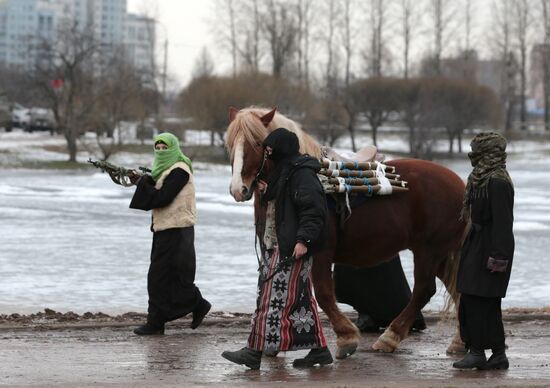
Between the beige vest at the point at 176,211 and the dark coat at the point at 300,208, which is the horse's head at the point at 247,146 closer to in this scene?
the dark coat at the point at 300,208

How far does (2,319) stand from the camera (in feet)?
30.2

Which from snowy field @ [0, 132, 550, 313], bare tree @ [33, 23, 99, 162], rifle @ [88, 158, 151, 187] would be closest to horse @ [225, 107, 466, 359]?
rifle @ [88, 158, 151, 187]

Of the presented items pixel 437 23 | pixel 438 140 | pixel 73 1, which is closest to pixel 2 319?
pixel 438 140

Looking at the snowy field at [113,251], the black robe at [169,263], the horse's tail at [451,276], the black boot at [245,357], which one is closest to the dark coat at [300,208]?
the black boot at [245,357]

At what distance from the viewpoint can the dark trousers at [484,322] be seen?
279 inches

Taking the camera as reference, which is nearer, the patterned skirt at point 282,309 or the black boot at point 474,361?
the patterned skirt at point 282,309

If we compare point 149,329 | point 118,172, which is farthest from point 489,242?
point 118,172

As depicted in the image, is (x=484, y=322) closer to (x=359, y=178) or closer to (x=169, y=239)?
(x=359, y=178)

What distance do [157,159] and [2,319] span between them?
6.44 ft

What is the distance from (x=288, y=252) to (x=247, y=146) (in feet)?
2.35

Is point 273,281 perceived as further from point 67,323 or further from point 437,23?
point 437,23

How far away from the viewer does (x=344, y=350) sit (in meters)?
7.48

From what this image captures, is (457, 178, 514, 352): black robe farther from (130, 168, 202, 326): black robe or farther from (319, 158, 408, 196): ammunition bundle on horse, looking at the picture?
(130, 168, 202, 326): black robe

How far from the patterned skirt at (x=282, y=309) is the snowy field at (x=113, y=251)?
3.79 m
